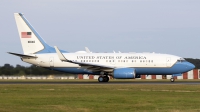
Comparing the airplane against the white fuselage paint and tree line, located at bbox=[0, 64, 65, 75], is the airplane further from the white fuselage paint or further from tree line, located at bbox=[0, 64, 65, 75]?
tree line, located at bbox=[0, 64, 65, 75]

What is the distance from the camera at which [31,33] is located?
5816 cm

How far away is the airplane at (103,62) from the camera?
54.1 meters

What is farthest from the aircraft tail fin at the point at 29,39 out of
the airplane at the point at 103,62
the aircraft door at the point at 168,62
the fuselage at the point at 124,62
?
the aircraft door at the point at 168,62

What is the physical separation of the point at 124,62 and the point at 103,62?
250 cm

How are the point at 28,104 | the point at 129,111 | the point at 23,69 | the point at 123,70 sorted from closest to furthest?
the point at 129,111, the point at 28,104, the point at 123,70, the point at 23,69

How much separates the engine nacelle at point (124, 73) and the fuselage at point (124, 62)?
1812 millimetres

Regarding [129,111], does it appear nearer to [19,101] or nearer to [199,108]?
[199,108]

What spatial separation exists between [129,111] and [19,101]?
7.00 m

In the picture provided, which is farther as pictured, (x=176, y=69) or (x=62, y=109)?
(x=176, y=69)

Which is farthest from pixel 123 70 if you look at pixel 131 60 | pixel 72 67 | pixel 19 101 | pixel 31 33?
pixel 19 101

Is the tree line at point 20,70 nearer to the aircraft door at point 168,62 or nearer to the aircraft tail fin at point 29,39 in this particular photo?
the aircraft tail fin at point 29,39

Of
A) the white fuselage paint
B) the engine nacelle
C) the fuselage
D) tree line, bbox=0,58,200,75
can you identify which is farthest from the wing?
tree line, bbox=0,58,200,75

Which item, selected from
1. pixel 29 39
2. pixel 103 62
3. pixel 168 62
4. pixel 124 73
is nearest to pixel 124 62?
pixel 103 62

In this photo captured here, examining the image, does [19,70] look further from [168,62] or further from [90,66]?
[168,62]
